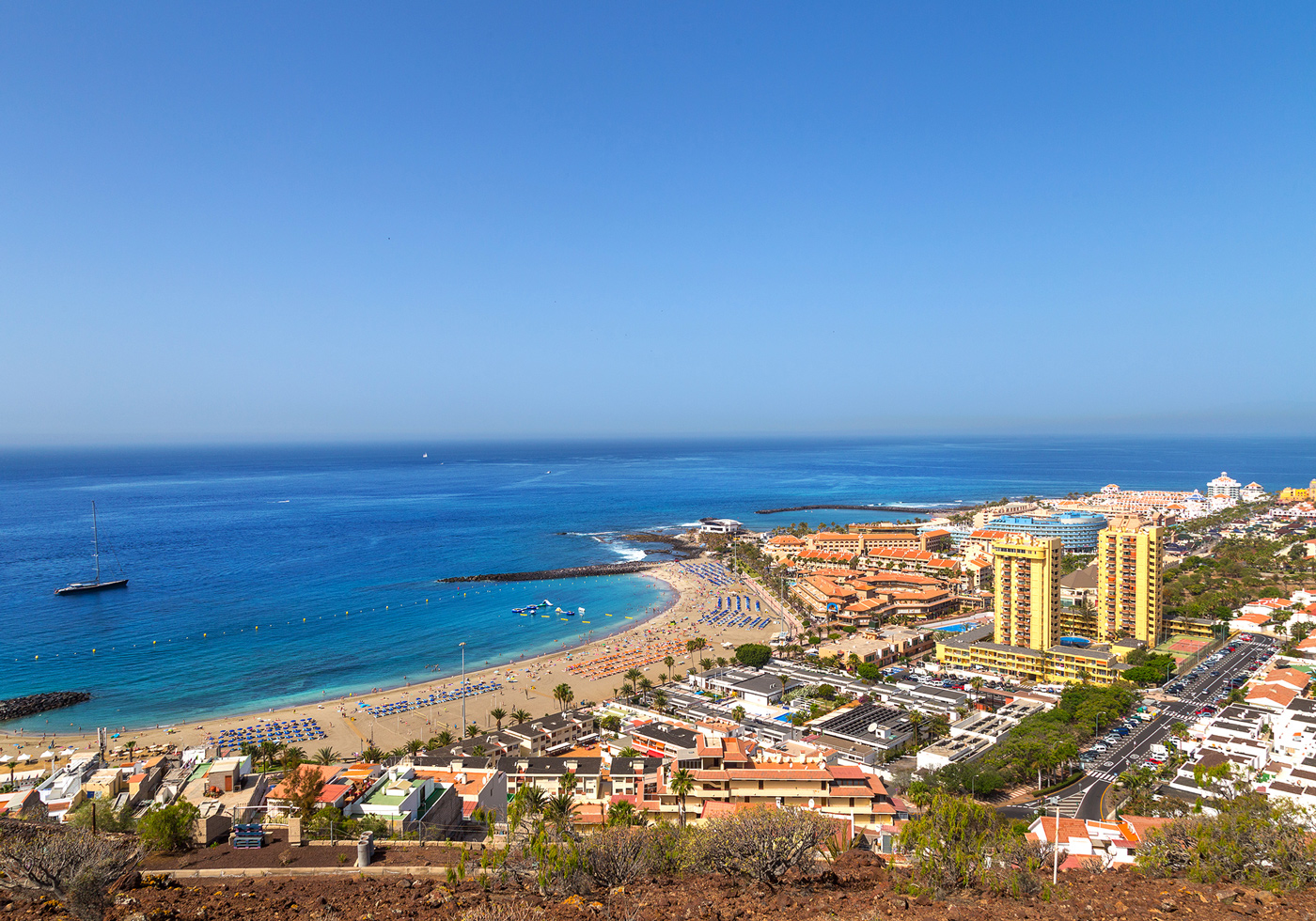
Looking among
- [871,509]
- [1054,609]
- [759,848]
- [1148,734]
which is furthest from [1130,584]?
[871,509]

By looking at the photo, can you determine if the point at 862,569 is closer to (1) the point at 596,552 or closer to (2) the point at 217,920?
(1) the point at 596,552

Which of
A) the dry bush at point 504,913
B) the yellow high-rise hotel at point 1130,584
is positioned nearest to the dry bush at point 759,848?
the dry bush at point 504,913

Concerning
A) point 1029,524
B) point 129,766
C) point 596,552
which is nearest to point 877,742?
point 129,766

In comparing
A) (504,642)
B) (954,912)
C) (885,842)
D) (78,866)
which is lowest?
(504,642)

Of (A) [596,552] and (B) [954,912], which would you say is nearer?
(B) [954,912]

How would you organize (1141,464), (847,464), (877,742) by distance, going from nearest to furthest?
(877,742)
(1141,464)
(847,464)

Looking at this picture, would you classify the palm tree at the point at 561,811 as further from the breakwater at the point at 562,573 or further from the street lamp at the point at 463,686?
the breakwater at the point at 562,573

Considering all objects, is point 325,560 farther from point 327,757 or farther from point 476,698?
point 327,757

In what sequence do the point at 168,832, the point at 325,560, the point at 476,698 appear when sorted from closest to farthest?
the point at 168,832 < the point at 476,698 < the point at 325,560
